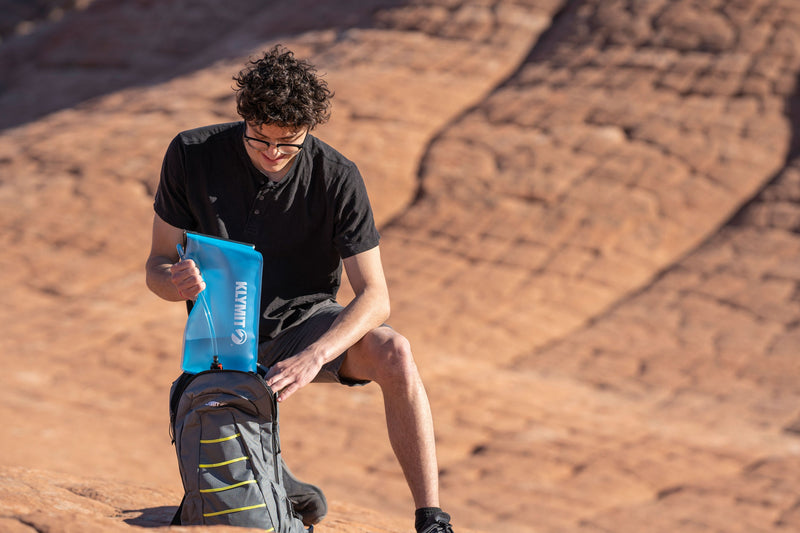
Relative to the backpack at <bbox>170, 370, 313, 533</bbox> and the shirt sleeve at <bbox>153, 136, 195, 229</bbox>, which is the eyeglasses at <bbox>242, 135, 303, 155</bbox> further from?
the backpack at <bbox>170, 370, 313, 533</bbox>

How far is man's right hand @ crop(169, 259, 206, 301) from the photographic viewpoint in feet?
8.45

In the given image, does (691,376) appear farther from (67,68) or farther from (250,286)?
(67,68)

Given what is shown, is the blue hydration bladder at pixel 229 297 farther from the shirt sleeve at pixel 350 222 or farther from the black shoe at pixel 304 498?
the black shoe at pixel 304 498

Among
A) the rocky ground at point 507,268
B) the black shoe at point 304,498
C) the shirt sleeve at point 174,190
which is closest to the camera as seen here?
the shirt sleeve at point 174,190

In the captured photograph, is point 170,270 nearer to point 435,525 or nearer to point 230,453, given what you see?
point 230,453

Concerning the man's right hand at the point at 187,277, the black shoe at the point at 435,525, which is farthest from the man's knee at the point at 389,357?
the man's right hand at the point at 187,277

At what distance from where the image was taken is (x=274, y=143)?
2670 millimetres

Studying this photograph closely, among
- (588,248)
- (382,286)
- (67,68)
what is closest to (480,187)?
(588,248)

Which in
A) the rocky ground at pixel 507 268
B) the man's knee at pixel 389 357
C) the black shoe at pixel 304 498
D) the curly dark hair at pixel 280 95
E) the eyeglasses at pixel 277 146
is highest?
the curly dark hair at pixel 280 95

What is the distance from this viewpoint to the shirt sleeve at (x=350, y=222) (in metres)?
2.79

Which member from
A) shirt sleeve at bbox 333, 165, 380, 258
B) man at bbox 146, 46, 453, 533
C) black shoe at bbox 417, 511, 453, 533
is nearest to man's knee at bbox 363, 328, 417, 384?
man at bbox 146, 46, 453, 533

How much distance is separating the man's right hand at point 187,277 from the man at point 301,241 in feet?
0.08

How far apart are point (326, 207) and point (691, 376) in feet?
22.6

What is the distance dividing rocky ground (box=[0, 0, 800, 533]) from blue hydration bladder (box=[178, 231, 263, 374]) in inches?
25.9
